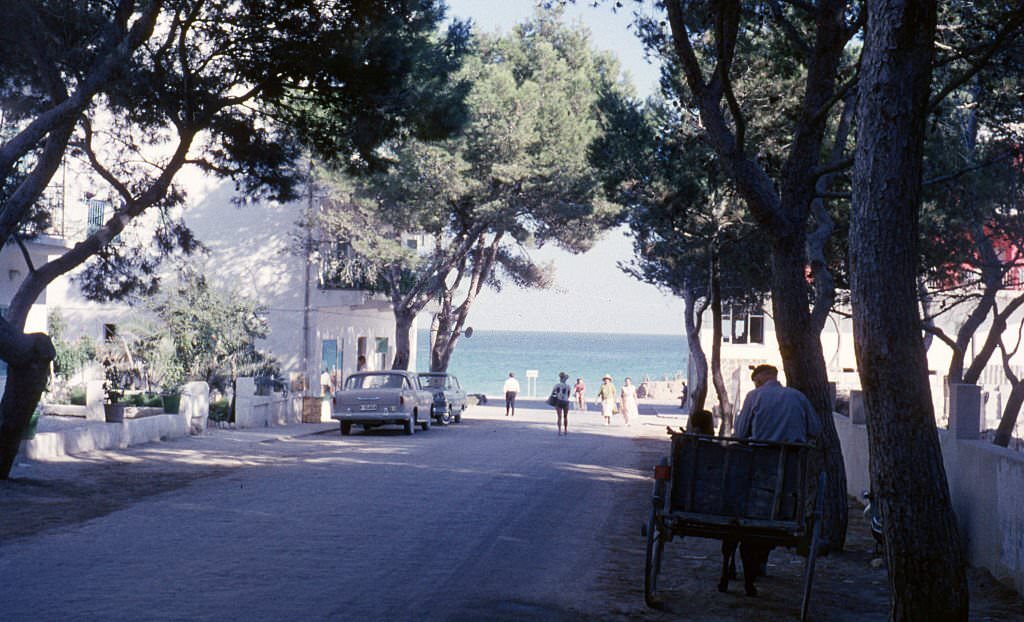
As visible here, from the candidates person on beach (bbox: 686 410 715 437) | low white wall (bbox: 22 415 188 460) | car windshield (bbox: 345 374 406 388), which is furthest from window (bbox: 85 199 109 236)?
person on beach (bbox: 686 410 715 437)

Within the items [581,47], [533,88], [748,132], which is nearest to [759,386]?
[748,132]

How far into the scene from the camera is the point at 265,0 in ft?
58.0

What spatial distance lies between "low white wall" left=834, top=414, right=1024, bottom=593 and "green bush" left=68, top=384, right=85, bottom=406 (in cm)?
2422

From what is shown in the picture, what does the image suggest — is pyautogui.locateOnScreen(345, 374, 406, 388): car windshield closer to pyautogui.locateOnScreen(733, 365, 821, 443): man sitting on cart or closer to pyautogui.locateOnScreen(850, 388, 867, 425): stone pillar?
pyautogui.locateOnScreen(850, 388, 867, 425): stone pillar

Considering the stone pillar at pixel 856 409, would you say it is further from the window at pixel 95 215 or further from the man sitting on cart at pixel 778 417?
the window at pixel 95 215

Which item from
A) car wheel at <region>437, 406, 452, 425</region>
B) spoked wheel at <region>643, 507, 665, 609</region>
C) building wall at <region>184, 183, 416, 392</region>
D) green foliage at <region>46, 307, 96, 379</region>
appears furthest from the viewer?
building wall at <region>184, 183, 416, 392</region>

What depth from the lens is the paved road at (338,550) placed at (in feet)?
27.9

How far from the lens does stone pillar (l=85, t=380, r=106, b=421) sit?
29288 millimetres

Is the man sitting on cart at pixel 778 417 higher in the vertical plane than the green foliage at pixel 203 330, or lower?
lower

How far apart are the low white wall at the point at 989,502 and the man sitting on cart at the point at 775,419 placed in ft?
5.53

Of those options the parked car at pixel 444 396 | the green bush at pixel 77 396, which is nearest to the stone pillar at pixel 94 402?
the green bush at pixel 77 396

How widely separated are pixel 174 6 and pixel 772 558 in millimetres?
11224

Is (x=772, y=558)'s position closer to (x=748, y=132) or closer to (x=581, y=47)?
(x=748, y=132)

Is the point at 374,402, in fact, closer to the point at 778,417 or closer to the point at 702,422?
the point at 702,422
